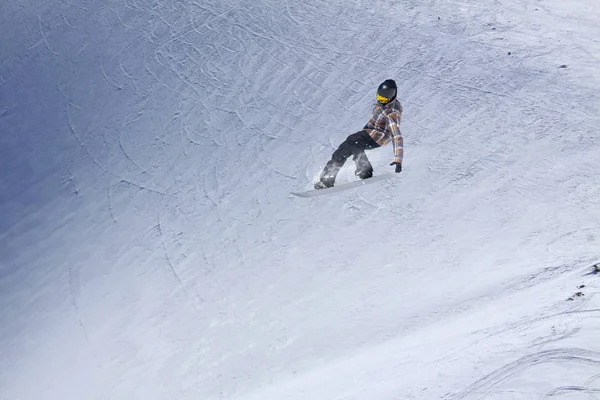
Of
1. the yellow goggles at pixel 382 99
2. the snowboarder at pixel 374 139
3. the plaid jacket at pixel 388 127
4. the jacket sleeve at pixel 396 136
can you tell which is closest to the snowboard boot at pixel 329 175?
the snowboarder at pixel 374 139

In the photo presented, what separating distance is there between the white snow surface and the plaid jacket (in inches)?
24.7

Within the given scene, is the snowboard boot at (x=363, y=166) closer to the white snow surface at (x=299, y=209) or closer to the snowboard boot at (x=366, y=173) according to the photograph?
the snowboard boot at (x=366, y=173)

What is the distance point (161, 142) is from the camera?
11.5m

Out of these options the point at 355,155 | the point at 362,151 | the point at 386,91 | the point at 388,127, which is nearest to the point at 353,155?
the point at 355,155

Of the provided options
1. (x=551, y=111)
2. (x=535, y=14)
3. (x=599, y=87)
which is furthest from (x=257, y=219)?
(x=535, y=14)

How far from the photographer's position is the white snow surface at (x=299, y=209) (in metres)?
7.67

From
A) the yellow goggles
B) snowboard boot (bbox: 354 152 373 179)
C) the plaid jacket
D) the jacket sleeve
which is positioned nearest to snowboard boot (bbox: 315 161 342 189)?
snowboard boot (bbox: 354 152 373 179)

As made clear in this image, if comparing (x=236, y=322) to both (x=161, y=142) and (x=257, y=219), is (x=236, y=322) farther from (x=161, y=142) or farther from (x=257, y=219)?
(x=161, y=142)

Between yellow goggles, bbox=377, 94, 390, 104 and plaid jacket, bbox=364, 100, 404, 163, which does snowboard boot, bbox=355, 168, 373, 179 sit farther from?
yellow goggles, bbox=377, 94, 390, 104

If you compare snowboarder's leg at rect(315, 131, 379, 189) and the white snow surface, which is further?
snowboarder's leg at rect(315, 131, 379, 189)

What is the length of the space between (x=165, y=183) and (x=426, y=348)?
513 cm

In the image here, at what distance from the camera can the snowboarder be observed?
912 cm

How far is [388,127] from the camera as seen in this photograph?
9.41 meters

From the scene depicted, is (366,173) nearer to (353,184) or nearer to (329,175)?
(353,184)
